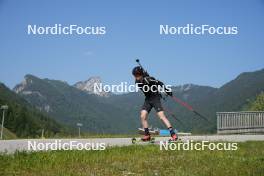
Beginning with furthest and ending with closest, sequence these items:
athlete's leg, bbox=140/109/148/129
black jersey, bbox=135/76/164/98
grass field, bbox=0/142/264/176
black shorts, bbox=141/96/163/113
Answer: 1. athlete's leg, bbox=140/109/148/129
2. black shorts, bbox=141/96/163/113
3. black jersey, bbox=135/76/164/98
4. grass field, bbox=0/142/264/176

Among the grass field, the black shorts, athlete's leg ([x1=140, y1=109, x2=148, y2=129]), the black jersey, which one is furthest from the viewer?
athlete's leg ([x1=140, y1=109, x2=148, y2=129])

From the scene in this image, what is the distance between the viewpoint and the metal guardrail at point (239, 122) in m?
28.8

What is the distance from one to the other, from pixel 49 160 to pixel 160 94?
5070 mm

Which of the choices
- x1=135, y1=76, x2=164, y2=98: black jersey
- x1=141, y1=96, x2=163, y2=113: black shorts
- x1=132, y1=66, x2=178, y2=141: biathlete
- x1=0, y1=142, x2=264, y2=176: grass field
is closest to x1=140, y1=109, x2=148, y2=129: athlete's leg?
x1=132, y1=66, x2=178, y2=141: biathlete

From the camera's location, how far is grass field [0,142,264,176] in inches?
290

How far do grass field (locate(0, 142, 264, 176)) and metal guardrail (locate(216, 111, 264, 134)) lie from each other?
18.9m

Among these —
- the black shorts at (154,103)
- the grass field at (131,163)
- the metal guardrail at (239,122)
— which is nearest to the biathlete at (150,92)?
the black shorts at (154,103)

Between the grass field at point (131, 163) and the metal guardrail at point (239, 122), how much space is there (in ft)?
62.1

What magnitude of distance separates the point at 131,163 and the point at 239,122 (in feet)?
71.4

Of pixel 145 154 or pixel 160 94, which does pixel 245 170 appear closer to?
pixel 145 154

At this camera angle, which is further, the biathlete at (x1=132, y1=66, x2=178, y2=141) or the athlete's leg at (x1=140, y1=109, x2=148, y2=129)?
the athlete's leg at (x1=140, y1=109, x2=148, y2=129)

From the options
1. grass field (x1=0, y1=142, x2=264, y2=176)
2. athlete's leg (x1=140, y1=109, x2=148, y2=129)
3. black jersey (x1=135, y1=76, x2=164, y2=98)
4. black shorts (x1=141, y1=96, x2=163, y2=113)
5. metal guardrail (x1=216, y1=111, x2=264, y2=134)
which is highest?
metal guardrail (x1=216, y1=111, x2=264, y2=134)

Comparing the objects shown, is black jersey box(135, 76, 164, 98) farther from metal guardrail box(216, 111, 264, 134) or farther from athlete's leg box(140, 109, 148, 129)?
metal guardrail box(216, 111, 264, 134)

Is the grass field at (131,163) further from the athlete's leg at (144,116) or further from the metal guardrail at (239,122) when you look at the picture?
the metal guardrail at (239,122)
